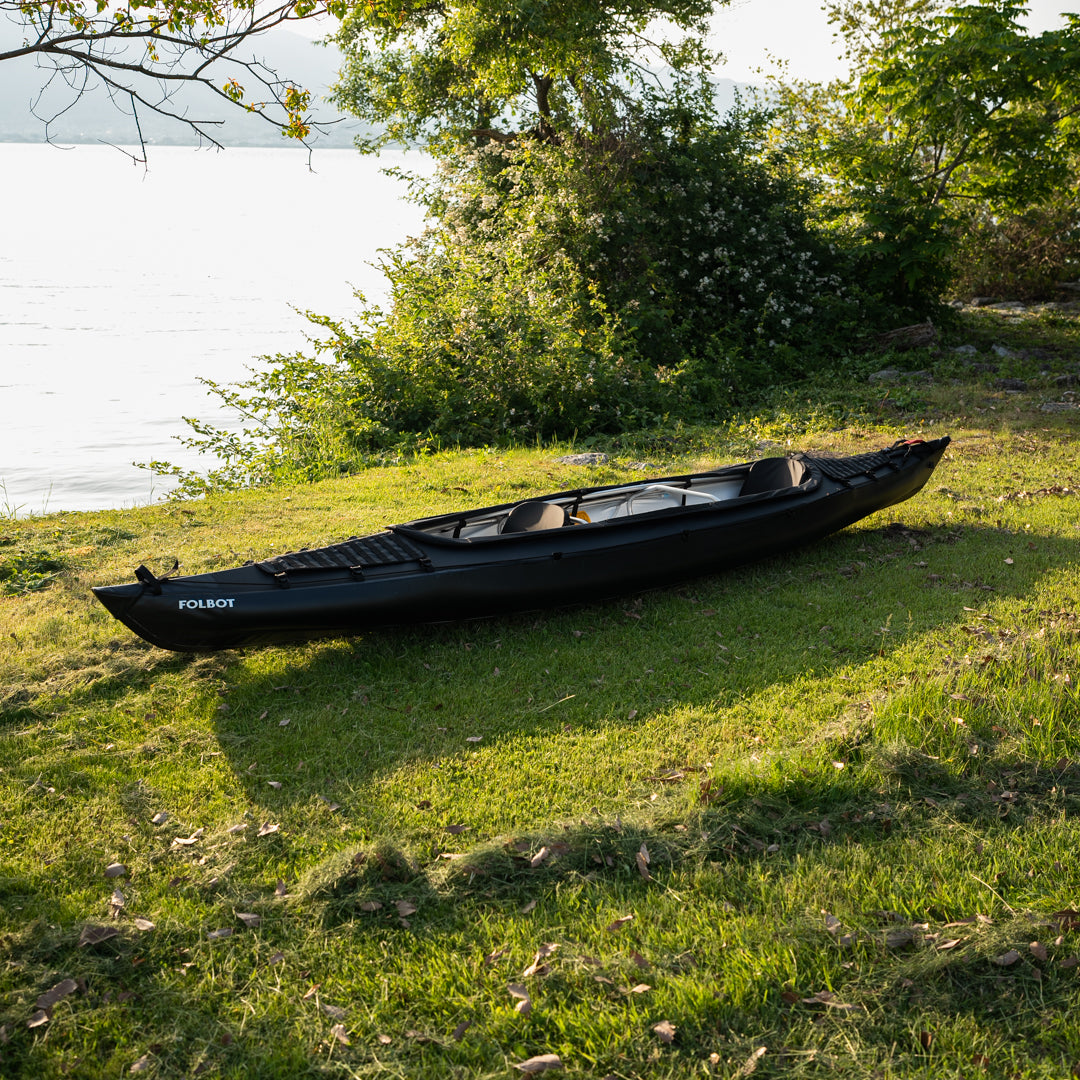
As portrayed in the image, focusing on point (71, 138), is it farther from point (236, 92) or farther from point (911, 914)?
point (911, 914)

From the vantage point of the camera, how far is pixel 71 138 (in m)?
6.33

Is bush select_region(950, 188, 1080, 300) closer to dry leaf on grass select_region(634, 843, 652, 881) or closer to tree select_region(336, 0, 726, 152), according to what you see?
tree select_region(336, 0, 726, 152)

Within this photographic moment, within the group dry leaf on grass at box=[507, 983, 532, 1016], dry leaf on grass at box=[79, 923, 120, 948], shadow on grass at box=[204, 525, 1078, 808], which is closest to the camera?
dry leaf on grass at box=[507, 983, 532, 1016]

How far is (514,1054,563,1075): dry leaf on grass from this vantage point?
2627mm

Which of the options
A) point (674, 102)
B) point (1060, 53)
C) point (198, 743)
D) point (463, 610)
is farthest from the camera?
point (674, 102)

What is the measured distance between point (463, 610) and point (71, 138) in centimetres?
453

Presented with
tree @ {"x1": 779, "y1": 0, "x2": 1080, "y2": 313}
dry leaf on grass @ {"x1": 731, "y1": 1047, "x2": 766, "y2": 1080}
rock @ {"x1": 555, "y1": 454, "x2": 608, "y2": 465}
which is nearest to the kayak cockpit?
rock @ {"x1": 555, "y1": 454, "x2": 608, "y2": 465}

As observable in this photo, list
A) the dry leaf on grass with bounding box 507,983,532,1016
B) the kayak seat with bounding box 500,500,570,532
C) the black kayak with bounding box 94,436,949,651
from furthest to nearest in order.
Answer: the kayak seat with bounding box 500,500,570,532 < the black kayak with bounding box 94,436,949,651 < the dry leaf on grass with bounding box 507,983,532,1016

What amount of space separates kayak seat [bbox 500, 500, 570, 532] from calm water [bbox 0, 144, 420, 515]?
371 centimetres

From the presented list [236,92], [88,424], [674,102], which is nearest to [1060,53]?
[674,102]

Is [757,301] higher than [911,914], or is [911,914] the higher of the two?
[757,301]

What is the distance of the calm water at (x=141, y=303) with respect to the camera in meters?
13.1

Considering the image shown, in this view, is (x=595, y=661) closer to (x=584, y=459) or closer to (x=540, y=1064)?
(x=540, y=1064)

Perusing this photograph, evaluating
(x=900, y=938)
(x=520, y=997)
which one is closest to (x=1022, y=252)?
(x=900, y=938)
